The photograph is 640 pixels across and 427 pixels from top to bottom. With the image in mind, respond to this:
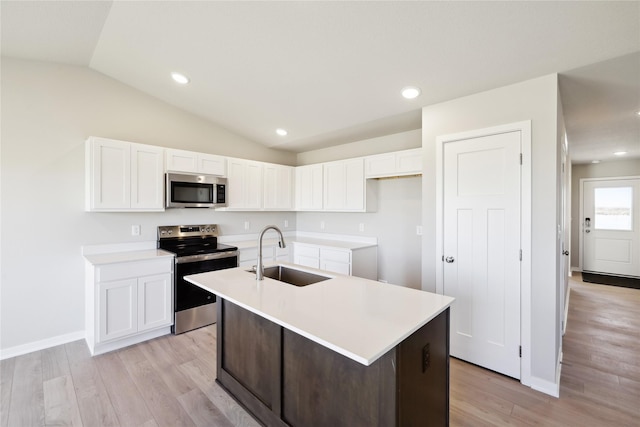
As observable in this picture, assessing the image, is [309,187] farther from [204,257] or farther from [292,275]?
[292,275]

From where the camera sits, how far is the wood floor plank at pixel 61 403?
78.4 inches

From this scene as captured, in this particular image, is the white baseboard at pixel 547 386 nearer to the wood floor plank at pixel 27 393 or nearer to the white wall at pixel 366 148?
the white wall at pixel 366 148

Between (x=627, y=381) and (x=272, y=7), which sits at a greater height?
(x=272, y=7)

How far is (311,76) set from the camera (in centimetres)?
280

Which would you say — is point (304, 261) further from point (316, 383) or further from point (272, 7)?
point (272, 7)

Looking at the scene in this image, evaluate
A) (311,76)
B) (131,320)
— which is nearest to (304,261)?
(131,320)

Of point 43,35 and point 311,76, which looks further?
point 311,76

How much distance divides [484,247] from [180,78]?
353 cm

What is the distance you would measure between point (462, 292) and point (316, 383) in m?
1.79

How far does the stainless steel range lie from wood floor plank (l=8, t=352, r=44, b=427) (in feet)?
3.77

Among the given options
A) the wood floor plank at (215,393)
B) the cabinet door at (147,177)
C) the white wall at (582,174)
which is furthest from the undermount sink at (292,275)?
the white wall at (582,174)

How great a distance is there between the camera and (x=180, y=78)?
3.18 metres

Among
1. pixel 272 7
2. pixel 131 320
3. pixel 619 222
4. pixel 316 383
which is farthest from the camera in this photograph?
pixel 619 222

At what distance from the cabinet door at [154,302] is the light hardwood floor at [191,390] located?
22cm
